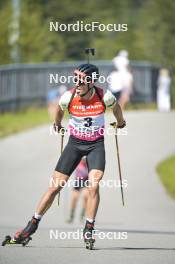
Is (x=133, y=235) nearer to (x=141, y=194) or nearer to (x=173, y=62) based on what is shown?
(x=141, y=194)

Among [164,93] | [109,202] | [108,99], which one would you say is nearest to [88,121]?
[108,99]

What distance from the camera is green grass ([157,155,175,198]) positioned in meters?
20.1

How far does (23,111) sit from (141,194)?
11.3 meters

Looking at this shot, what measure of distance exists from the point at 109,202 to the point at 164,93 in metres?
13.0

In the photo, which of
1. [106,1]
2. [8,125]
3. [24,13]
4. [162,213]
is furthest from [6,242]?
[106,1]

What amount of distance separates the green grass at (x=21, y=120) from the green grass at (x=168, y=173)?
229 inches

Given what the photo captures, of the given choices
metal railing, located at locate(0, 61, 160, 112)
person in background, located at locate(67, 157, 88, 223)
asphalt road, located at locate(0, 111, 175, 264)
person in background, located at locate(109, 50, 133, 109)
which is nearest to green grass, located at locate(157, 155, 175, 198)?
asphalt road, located at locate(0, 111, 175, 264)

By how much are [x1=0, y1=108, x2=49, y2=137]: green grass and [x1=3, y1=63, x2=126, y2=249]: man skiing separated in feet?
54.5

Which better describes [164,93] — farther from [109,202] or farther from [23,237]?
[23,237]

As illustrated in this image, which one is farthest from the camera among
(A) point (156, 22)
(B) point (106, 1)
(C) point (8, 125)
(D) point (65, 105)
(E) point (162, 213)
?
(B) point (106, 1)

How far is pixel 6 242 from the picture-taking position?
408 inches

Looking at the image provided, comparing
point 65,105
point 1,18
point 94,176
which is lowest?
point 94,176

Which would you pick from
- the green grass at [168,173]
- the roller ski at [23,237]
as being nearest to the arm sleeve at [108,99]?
the roller ski at [23,237]

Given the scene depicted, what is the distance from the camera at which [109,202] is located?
747 inches
